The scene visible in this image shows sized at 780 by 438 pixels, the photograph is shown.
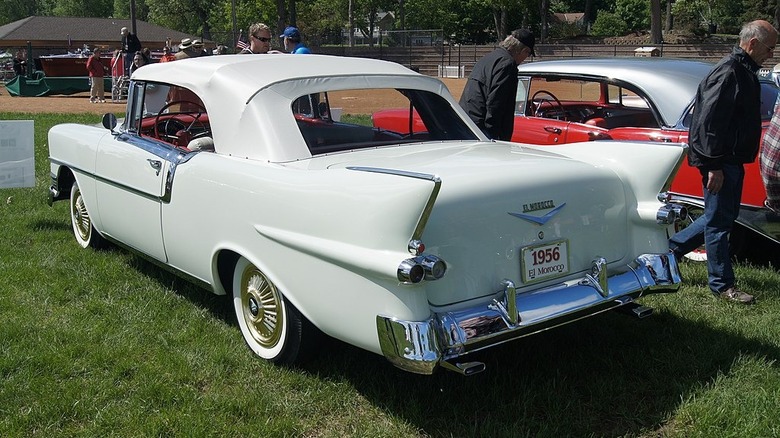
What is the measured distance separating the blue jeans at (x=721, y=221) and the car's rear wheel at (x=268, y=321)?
8.40 feet

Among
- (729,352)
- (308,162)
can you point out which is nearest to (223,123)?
(308,162)

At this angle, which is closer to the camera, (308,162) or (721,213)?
(308,162)

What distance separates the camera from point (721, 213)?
14.8 ft

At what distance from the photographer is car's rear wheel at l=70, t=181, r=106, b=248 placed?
5.71 meters

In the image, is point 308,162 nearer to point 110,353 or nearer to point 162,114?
point 110,353

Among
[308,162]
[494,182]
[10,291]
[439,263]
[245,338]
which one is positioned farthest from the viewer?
[10,291]

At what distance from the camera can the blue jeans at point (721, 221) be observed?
14.6 feet

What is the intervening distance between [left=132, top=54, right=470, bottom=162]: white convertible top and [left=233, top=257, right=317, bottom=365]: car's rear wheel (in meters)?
0.62

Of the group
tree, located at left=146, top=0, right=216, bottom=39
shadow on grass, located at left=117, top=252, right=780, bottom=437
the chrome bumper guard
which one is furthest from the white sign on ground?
tree, located at left=146, top=0, right=216, bottom=39

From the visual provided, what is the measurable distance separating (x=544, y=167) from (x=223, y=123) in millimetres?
1732

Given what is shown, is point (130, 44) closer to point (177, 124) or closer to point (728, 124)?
point (177, 124)

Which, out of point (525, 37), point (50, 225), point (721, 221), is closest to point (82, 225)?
point (50, 225)

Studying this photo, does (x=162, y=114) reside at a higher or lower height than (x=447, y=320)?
higher

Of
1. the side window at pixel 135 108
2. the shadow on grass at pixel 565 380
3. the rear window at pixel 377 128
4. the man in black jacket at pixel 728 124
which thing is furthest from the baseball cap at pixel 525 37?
the side window at pixel 135 108
